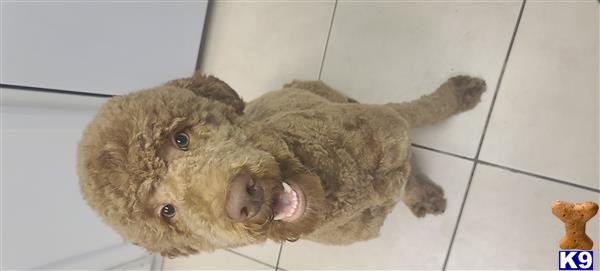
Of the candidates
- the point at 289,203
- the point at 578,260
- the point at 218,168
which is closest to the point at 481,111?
the point at 578,260

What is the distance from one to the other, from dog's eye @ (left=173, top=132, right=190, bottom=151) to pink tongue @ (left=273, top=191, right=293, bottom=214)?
0.33 m

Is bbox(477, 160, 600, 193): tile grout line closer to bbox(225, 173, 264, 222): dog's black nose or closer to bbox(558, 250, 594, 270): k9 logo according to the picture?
bbox(558, 250, 594, 270): k9 logo

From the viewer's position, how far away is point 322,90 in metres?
2.30

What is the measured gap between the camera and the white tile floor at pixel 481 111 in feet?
6.57

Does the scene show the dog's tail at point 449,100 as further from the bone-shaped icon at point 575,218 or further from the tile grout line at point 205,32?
the tile grout line at point 205,32

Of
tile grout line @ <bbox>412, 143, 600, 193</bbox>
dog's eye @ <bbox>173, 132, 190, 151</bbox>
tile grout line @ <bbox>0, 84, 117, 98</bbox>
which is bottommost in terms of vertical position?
tile grout line @ <bbox>0, 84, 117, 98</bbox>

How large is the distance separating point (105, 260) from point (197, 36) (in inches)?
52.4

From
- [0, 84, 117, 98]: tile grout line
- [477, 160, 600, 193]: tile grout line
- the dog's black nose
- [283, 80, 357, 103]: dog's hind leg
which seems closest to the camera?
the dog's black nose

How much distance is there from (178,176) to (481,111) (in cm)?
142

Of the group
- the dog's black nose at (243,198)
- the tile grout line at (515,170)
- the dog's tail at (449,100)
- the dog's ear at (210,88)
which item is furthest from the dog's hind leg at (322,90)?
the dog's black nose at (243,198)

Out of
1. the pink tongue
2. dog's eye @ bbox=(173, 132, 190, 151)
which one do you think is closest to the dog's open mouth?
the pink tongue

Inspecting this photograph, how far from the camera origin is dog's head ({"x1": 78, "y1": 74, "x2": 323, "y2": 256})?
50.2 inches

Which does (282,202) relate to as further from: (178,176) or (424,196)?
(424,196)

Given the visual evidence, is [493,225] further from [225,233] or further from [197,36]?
[197,36]
